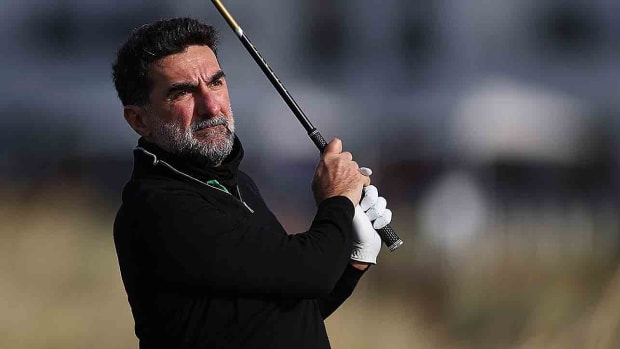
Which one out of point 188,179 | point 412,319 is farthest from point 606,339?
point 188,179

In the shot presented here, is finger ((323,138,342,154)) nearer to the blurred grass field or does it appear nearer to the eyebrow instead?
the eyebrow

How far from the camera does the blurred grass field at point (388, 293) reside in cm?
330

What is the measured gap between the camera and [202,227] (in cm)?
133

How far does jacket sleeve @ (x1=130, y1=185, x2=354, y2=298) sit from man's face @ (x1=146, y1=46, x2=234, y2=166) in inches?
3.9

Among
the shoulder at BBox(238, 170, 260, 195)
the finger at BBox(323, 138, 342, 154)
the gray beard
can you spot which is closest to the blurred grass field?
the shoulder at BBox(238, 170, 260, 195)

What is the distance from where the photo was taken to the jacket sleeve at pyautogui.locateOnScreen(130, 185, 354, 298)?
4.31 feet

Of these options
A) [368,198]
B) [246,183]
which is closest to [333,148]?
[368,198]

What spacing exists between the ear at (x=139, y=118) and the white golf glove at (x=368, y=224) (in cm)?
36

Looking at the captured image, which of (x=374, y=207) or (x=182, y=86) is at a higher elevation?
(x=182, y=86)

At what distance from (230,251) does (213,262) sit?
0.03m

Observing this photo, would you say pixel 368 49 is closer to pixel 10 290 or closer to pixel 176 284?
pixel 10 290

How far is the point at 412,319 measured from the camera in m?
3.35

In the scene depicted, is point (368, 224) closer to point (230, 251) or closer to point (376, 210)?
point (376, 210)

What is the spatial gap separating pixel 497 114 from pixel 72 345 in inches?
65.0
